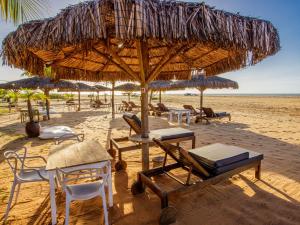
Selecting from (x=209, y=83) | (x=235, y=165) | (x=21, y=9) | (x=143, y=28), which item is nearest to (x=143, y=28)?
(x=143, y=28)

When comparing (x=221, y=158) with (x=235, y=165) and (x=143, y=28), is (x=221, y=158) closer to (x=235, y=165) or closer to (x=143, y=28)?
Result: (x=235, y=165)

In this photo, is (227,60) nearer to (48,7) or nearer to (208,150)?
(208,150)

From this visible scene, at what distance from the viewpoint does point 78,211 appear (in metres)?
2.56

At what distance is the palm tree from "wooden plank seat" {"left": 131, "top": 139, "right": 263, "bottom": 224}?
7.75 ft

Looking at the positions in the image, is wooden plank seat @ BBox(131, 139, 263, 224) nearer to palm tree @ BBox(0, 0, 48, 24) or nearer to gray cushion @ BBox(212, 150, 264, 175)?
gray cushion @ BBox(212, 150, 264, 175)

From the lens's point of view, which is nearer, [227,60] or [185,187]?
[185,187]

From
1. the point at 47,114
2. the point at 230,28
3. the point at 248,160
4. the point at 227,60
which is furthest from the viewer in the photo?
the point at 47,114

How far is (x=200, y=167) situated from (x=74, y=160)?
1.73m

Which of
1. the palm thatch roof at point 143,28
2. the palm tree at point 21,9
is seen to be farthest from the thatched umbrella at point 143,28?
the palm tree at point 21,9

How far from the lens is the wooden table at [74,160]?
7.16 feet

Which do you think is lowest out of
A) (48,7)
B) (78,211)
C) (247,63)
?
(78,211)

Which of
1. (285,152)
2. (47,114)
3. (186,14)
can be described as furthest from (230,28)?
(47,114)

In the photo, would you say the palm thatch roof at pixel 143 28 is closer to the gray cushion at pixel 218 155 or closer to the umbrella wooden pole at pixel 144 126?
the umbrella wooden pole at pixel 144 126

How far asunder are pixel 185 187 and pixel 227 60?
3.27 meters
